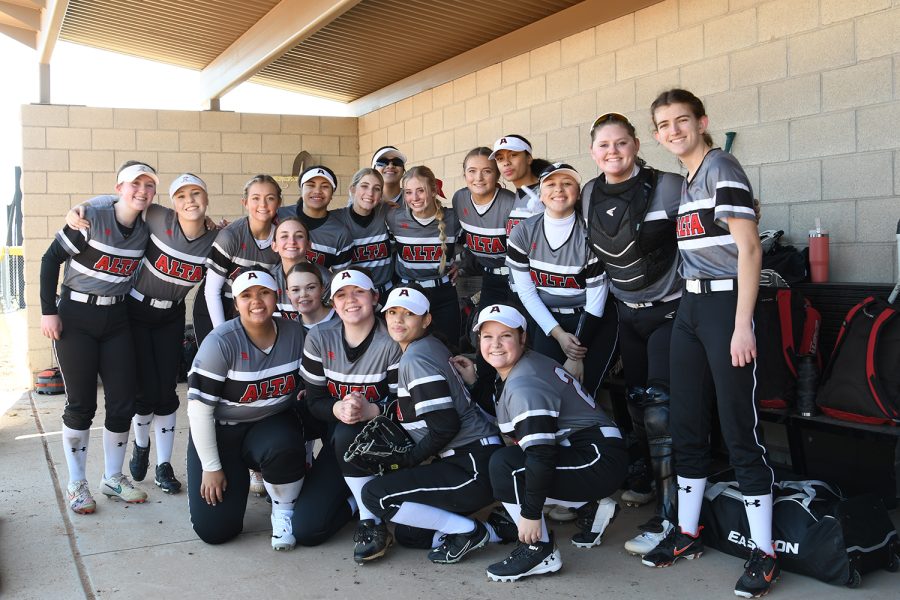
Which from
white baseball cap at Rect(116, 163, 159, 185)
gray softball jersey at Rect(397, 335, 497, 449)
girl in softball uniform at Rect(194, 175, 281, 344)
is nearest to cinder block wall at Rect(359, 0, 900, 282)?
gray softball jersey at Rect(397, 335, 497, 449)

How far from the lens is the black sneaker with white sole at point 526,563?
2.84 metres

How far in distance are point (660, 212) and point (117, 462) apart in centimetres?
277

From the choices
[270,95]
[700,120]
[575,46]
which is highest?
[270,95]

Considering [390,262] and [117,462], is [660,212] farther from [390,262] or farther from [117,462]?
[117,462]

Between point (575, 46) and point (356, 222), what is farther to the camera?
point (575, 46)

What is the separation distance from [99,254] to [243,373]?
0.99 meters

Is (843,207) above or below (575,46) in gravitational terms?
below

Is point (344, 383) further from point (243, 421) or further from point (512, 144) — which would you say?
point (512, 144)

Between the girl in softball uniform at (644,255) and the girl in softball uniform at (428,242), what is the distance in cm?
102

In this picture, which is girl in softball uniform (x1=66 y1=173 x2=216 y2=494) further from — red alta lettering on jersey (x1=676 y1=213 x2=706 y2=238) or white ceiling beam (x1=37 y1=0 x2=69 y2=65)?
white ceiling beam (x1=37 y1=0 x2=69 y2=65)

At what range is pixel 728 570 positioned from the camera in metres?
2.90

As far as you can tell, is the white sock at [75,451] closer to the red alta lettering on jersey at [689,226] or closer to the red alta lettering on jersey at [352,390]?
the red alta lettering on jersey at [352,390]

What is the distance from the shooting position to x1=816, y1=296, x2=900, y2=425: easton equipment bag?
318 centimetres

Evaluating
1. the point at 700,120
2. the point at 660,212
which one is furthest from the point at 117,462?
the point at 700,120
